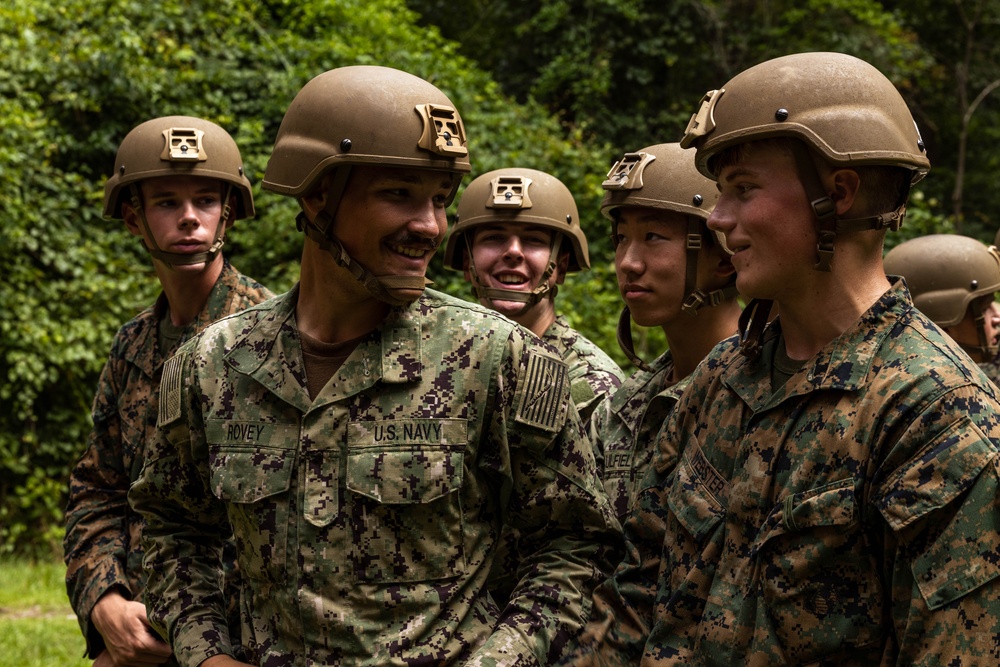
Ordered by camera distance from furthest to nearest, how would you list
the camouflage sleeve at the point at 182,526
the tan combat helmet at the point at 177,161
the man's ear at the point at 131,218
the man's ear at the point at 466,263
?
the man's ear at the point at 466,263 → the man's ear at the point at 131,218 → the tan combat helmet at the point at 177,161 → the camouflage sleeve at the point at 182,526

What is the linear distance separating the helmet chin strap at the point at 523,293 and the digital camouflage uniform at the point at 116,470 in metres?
1.12

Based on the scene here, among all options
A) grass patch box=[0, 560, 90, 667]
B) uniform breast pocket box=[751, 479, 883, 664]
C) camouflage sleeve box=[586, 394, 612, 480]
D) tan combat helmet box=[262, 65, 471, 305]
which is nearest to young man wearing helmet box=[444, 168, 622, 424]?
camouflage sleeve box=[586, 394, 612, 480]

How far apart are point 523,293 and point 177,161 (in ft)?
5.42

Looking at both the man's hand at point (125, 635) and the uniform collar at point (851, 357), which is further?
the man's hand at point (125, 635)

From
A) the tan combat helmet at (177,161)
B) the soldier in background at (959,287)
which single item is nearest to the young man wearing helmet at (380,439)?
the tan combat helmet at (177,161)

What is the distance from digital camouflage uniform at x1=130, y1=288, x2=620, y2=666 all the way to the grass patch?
15.4 feet

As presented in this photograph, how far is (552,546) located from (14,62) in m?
10.1

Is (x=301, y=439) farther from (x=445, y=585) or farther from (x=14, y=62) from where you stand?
(x=14, y=62)

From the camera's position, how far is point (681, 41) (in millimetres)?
19938

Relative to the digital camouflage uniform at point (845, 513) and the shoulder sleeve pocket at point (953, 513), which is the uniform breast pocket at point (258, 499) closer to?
the digital camouflage uniform at point (845, 513)

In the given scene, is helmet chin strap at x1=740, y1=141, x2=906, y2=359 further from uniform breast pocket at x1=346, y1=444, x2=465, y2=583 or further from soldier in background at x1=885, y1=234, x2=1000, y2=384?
soldier in background at x1=885, y1=234, x2=1000, y2=384

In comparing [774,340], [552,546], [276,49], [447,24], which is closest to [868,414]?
[774,340]

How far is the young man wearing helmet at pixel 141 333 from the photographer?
4.56m

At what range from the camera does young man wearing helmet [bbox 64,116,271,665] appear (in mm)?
4559
